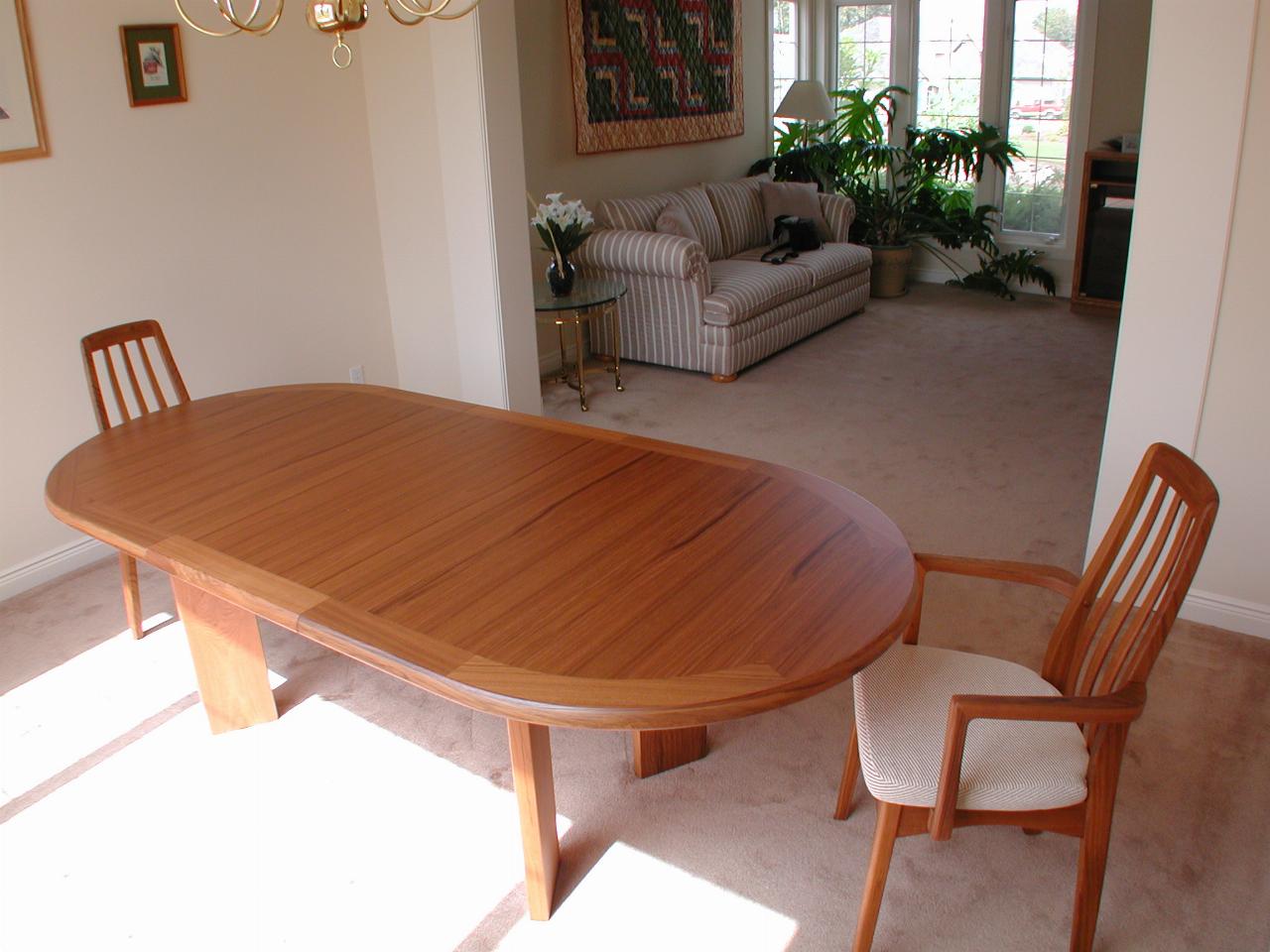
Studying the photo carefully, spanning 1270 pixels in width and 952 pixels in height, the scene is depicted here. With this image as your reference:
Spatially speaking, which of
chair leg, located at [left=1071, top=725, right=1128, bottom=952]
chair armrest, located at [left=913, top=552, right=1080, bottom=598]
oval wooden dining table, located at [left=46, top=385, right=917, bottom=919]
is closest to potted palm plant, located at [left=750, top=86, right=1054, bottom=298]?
oval wooden dining table, located at [left=46, top=385, right=917, bottom=919]

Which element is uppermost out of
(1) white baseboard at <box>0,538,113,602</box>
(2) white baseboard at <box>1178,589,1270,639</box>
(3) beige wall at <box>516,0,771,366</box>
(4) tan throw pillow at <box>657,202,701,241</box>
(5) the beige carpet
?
(3) beige wall at <box>516,0,771,366</box>

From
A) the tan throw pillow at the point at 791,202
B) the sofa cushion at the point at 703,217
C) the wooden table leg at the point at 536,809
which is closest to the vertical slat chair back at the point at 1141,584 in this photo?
the wooden table leg at the point at 536,809

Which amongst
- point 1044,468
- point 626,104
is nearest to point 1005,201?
point 626,104

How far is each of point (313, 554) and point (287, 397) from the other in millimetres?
1141

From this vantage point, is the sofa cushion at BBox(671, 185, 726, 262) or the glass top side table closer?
the glass top side table

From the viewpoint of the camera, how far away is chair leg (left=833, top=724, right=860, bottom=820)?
7.47 ft

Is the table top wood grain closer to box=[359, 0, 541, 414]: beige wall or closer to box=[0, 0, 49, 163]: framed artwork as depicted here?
box=[0, 0, 49, 163]: framed artwork

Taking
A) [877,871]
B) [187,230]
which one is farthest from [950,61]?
[877,871]

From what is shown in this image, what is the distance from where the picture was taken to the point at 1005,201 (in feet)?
23.6

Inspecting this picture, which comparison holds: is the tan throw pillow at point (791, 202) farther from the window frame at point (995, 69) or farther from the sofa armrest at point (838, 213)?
the window frame at point (995, 69)

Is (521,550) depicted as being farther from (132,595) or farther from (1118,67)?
(1118,67)

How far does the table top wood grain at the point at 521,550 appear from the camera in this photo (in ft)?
5.57

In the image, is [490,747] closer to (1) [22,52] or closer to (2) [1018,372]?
(1) [22,52]

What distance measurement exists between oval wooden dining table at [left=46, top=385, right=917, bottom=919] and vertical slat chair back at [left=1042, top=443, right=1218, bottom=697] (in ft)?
1.16
